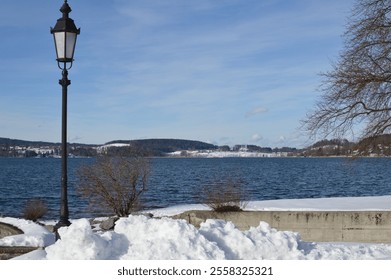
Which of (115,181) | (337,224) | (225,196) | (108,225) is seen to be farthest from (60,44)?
(115,181)

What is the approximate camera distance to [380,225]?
1433 centimetres

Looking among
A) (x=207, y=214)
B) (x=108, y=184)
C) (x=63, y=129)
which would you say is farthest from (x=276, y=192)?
(x=63, y=129)

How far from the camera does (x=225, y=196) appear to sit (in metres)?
17.6

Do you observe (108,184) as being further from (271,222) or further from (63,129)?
(63,129)

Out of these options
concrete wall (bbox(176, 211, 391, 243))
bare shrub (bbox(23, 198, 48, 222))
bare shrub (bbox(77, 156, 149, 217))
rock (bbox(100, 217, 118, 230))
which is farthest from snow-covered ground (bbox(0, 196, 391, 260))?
bare shrub (bbox(23, 198, 48, 222))

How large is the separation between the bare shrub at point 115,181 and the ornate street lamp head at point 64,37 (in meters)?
12.6

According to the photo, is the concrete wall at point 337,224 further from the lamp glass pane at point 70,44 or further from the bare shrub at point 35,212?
the bare shrub at point 35,212

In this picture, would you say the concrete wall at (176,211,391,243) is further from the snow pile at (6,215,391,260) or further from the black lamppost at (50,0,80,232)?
the black lamppost at (50,0,80,232)

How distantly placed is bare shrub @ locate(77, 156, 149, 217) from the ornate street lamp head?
495 inches

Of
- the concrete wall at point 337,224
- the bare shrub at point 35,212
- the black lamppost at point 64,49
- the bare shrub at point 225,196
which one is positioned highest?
the black lamppost at point 64,49

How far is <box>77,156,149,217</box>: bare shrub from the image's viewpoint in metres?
22.0

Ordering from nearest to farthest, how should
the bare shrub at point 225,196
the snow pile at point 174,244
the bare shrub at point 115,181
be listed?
1. the snow pile at point 174,244
2. the bare shrub at point 225,196
3. the bare shrub at point 115,181

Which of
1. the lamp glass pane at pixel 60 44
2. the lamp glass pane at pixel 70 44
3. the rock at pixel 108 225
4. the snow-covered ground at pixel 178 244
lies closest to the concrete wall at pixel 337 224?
the snow-covered ground at pixel 178 244

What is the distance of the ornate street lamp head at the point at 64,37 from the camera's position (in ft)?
31.4
